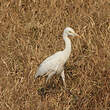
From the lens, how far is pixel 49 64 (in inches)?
182

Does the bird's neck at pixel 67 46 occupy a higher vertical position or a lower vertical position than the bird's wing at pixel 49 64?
higher

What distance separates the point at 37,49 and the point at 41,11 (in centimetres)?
89

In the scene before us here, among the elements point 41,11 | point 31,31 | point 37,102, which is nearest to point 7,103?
point 37,102

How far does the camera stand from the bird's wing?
4590mm

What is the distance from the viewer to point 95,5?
5625 millimetres

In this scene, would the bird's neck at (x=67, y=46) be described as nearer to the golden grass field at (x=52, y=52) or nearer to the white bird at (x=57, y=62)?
the white bird at (x=57, y=62)

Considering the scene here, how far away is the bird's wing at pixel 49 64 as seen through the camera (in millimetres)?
4590

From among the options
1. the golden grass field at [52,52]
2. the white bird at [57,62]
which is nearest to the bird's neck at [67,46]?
the white bird at [57,62]

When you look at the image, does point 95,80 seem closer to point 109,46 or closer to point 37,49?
point 109,46

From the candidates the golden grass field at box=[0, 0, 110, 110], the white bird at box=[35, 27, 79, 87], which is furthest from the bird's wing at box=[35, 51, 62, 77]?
the golden grass field at box=[0, 0, 110, 110]

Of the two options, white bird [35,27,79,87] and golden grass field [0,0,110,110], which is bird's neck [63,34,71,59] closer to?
white bird [35,27,79,87]

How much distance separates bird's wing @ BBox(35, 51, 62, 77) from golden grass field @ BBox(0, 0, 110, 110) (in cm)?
10

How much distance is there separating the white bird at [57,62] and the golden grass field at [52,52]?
0.10 m

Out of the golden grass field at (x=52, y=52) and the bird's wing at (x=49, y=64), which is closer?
the golden grass field at (x=52, y=52)
